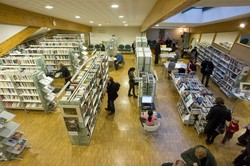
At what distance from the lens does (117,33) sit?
52.9ft

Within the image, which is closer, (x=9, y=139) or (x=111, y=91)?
(x=9, y=139)

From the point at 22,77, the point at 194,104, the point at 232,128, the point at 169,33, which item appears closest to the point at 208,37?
the point at 169,33

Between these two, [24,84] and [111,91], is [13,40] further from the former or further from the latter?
[111,91]

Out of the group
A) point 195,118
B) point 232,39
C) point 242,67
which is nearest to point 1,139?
point 195,118

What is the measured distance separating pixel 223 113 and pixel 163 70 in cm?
646

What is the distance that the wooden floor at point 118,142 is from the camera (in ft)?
12.5

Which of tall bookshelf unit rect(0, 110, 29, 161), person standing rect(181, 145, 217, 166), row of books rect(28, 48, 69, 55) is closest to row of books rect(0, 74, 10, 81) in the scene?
tall bookshelf unit rect(0, 110, 29, 161)

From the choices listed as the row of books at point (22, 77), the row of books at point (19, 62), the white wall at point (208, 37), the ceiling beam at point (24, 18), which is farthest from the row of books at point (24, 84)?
the white wall at point (208, 37)

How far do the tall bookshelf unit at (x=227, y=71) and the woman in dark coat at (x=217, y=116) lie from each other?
263 centimetres

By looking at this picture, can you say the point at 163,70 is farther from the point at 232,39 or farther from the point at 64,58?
the point at 64,58

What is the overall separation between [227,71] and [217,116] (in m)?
4.44

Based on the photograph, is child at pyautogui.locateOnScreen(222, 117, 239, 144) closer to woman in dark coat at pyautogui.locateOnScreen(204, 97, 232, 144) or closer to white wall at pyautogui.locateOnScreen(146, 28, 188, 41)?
woman in dark coat at pyautogui.locateOnScreen(204, 97, 232, 144)

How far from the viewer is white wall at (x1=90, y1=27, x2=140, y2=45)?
628 inches

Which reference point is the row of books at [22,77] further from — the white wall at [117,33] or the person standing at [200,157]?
the white wall at [117,33]
